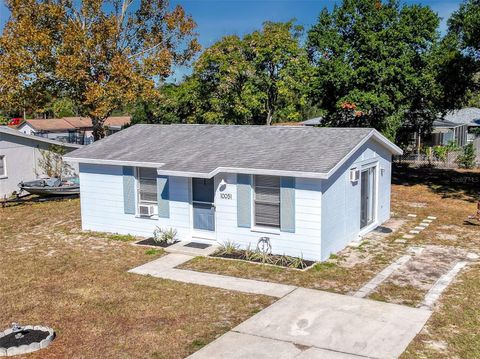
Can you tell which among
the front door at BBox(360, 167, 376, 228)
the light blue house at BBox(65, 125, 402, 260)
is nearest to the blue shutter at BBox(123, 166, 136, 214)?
the light blue house at BBox(65, 125, 402, 260)

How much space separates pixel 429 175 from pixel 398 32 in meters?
8.52

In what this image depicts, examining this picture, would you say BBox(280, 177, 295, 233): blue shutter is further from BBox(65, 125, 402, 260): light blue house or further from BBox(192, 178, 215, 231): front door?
BBox(192, 178, 215, 231): front door

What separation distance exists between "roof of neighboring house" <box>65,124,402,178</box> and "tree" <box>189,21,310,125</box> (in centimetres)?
1181

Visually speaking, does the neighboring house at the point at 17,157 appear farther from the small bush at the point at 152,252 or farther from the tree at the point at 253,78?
the small bush at the point at 152,252

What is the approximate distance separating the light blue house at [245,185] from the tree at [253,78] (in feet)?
40.2

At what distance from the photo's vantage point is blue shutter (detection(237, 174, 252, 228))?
46.9ft

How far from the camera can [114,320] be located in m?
10.0

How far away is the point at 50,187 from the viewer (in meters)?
24.3

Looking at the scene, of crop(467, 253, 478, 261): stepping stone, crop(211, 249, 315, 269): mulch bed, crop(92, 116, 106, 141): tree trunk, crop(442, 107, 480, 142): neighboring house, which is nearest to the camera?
crop(211, 249, 315, 269): mulch bed

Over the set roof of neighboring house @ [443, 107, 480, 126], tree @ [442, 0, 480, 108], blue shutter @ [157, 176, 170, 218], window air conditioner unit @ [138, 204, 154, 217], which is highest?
tree @ [442, 0, 480, 108]

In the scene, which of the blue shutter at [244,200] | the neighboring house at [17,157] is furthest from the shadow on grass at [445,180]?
the neighboring house at [17,157]

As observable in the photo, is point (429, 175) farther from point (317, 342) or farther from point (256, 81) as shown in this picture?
point (317, 342)

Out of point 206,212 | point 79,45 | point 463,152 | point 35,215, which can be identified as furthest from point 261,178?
point 463,152

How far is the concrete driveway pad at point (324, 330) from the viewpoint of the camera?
8.48 meters
